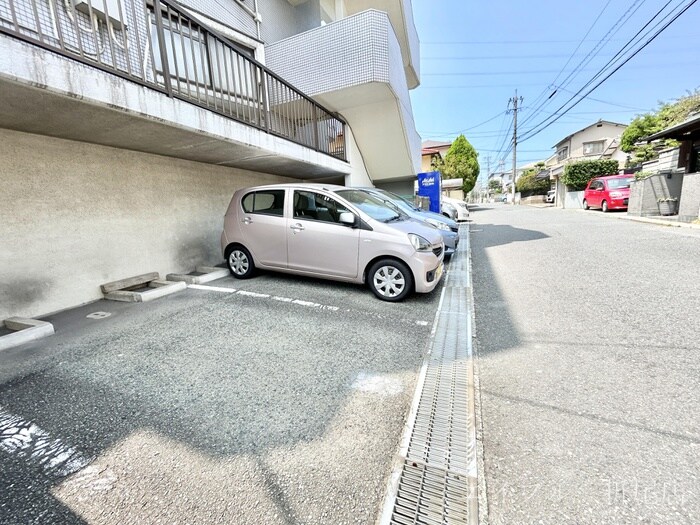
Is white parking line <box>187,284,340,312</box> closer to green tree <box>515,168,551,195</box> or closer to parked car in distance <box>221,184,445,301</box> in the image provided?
parked car in distance <box>221,184,445,301</box>

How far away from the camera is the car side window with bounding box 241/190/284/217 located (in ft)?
15.9

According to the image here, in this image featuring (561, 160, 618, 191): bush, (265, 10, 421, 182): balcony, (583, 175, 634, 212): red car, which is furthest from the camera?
(561, 160, 618, 191): bush

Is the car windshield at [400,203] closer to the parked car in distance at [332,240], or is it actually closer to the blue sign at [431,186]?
the parked car in distance at [332,240]

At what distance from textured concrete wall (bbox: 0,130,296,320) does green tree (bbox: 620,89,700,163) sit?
17466 mm

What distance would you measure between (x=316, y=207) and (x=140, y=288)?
3.26 metres

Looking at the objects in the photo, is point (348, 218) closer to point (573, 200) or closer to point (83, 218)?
point (83, 218)

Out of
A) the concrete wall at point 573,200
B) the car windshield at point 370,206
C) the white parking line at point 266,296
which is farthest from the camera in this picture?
the concrete wall at point 573,200

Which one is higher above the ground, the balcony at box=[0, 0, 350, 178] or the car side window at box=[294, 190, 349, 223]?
the balcony at box=[0, 0, 350, 178]

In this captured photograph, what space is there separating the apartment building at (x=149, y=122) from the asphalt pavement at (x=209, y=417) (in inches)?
51.6

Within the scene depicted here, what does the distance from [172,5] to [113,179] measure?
A: 8.21 feet

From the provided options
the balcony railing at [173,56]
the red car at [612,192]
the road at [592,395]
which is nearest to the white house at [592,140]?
the red car at [612,192]

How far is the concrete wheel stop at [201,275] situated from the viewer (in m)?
5.14

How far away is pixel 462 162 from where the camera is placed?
24875mm

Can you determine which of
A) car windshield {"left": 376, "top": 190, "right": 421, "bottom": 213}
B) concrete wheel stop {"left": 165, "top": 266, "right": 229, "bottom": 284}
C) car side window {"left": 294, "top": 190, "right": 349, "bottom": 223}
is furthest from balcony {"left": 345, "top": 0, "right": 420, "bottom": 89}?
concrete wheel stop {"left": 165, "top": 266, "right": 229, "bottom": 284}
